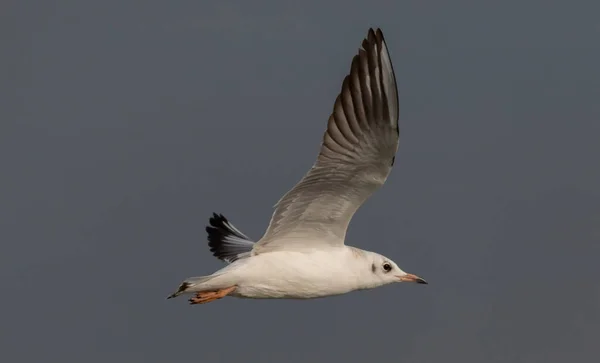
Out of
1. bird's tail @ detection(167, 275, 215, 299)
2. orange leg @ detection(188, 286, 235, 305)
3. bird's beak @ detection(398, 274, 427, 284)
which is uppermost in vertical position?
bird's beak @ detection(398, 274, 427, 284)

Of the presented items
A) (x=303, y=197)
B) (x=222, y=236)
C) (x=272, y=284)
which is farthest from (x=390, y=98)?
(x=222, y=236)

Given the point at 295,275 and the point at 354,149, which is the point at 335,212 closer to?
the point at 295,275

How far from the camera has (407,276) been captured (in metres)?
19.2

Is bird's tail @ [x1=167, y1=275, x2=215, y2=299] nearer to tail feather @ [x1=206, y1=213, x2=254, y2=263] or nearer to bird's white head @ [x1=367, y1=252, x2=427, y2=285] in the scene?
bird's white head @ [x1=367, y1=252, x2=427, y2=285]

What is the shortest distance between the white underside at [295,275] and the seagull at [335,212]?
0.05 ft

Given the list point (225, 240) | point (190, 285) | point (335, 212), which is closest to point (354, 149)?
point (335, 212)

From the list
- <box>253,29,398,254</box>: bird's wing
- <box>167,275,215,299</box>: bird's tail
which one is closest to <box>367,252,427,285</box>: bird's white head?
<box>253,29,398,254</box>: bird's wing

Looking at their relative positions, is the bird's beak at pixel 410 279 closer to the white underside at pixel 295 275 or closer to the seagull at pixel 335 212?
the seagull at pixel 335 212

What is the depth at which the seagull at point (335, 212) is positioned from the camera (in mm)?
16641

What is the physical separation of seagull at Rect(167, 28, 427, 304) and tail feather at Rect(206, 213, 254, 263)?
429cm

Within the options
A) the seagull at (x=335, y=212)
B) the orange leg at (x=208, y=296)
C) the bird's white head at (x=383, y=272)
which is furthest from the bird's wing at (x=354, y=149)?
the orange leg at (x=208, y=296)

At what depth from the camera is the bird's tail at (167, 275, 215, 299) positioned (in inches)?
723

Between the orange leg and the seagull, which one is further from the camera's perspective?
the orange leg

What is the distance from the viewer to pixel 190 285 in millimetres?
18422
